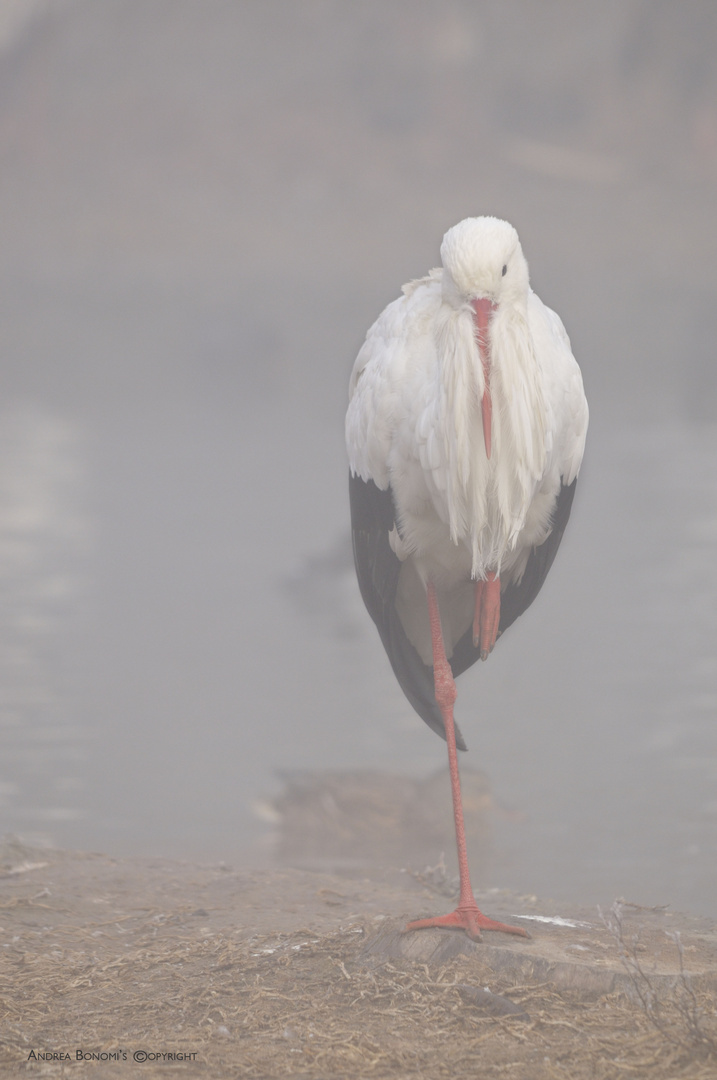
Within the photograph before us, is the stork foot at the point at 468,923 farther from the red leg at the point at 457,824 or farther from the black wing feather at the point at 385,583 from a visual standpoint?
the black wing feather at the point at 385,583

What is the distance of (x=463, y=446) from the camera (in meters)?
1.93

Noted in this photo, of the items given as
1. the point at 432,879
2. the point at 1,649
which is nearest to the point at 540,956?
the point at 432,879

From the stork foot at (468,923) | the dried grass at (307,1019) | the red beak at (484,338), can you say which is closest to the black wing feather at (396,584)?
the red beak at (484,338)

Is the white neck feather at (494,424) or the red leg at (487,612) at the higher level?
the white neck feather at (494,424)

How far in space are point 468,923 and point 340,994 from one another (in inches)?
12.2

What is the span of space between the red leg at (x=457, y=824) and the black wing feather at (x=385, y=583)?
70mm

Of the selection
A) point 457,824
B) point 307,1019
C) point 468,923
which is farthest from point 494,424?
point 307,1019

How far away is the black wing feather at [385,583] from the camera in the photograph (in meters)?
2.24

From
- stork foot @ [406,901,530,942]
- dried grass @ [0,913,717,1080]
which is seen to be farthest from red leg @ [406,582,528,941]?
dried grass @ [0,913,717,1080]

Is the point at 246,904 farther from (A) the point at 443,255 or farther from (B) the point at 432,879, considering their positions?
(A) the point at 443,255

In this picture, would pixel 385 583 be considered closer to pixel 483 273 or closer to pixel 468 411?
pixel 468 411

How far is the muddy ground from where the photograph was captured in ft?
5.12

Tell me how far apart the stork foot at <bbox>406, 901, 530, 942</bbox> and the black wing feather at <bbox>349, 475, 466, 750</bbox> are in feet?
1.52

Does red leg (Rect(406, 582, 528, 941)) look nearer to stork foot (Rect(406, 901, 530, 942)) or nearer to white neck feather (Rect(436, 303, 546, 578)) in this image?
stork foot (Rect(406, 901, 530, 942))
